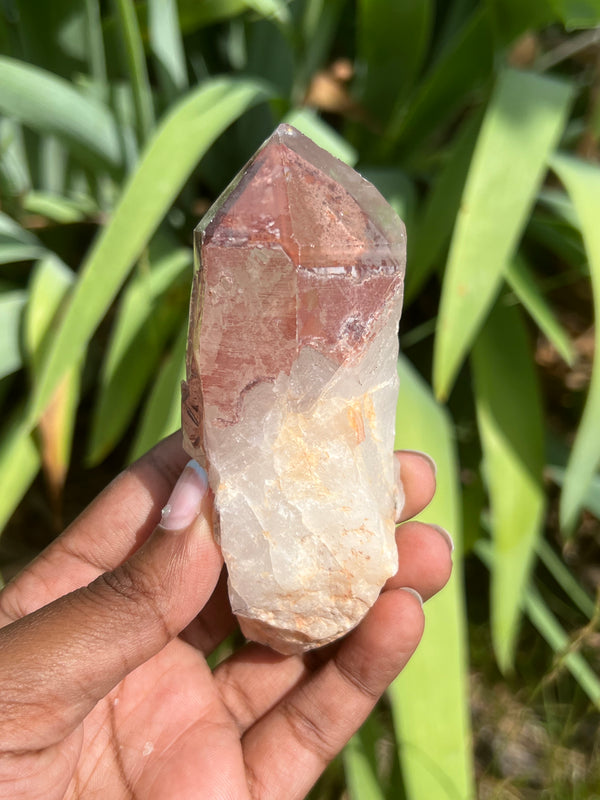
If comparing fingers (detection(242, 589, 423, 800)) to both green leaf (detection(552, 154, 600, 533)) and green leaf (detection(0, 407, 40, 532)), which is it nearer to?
green leaf (detection(552, 154, 600, 533))

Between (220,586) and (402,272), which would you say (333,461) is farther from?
(220,586)

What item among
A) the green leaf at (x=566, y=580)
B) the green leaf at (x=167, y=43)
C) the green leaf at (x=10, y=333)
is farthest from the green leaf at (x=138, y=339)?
the green leaf at (x=566, y=580)

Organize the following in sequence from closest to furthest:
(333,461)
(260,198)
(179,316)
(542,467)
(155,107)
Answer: (260,198), (333,461), (542,467), (179,316), (155,107)

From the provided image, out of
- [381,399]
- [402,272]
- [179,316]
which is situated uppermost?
[402,272]

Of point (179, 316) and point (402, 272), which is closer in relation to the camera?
point (402, 272)

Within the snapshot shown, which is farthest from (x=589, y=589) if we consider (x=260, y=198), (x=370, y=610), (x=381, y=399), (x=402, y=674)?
(x=260, y=198)

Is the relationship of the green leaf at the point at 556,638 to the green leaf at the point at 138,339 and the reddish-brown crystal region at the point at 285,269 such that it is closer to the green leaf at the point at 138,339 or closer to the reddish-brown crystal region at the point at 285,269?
the green leaf at the point at 138,339

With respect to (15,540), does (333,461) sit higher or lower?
higher
